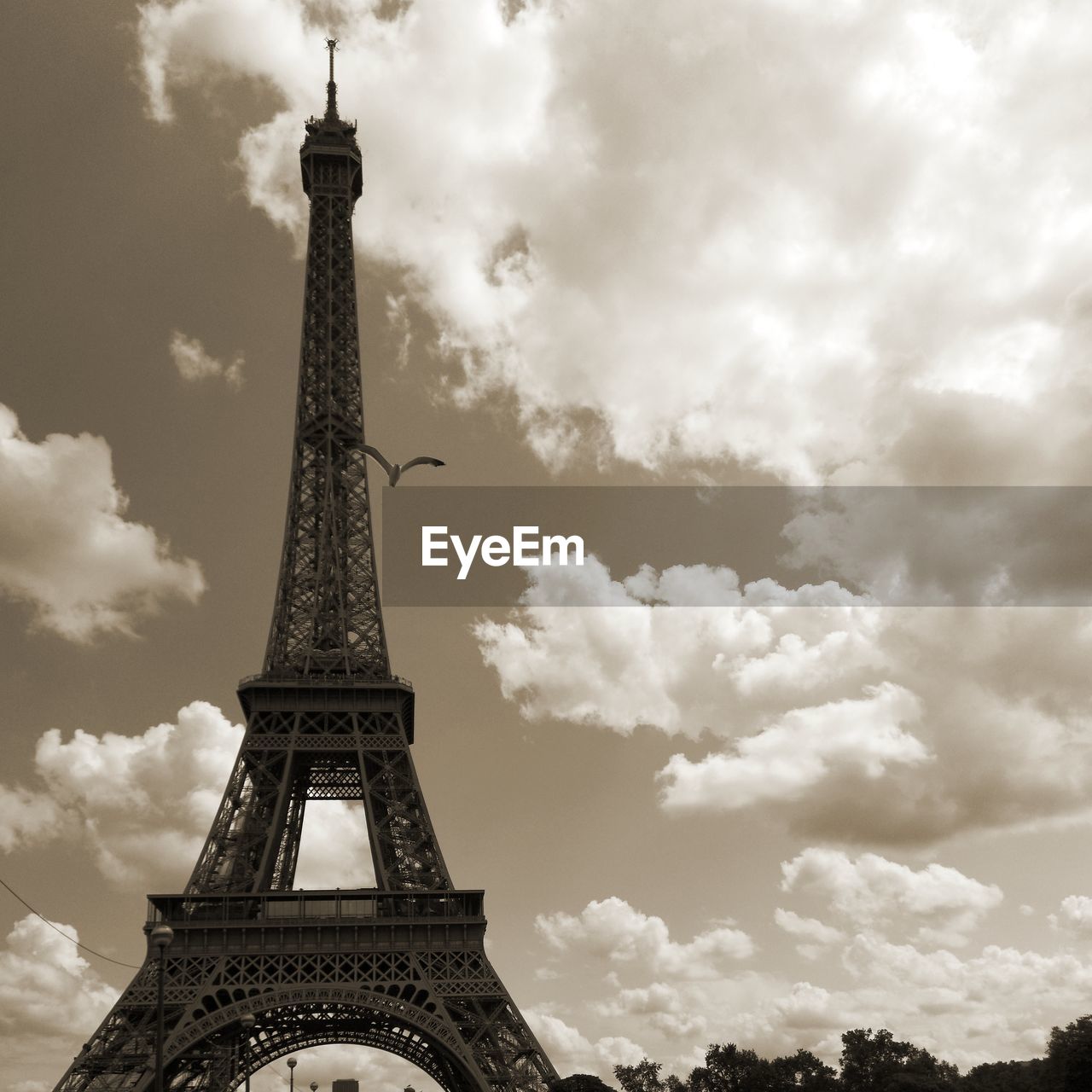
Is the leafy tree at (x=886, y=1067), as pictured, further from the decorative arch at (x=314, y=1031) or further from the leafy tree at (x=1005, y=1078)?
the decorative arch at (x=314, y=1031)

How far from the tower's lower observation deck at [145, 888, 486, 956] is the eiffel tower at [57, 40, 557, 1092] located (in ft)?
0.32

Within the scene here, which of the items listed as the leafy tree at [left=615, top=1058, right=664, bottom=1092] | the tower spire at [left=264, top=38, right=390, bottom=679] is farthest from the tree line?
the tower spire at [left=264, top=38, right=390, bottom=679]

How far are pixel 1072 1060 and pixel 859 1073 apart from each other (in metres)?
36.0

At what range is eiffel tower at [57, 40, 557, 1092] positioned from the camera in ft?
203

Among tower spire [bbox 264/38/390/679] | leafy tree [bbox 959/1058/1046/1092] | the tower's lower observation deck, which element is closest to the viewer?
the tower's lower observation deck

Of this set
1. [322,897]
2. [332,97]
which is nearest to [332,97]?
[332,97]

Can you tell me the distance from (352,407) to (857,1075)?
2884 inches

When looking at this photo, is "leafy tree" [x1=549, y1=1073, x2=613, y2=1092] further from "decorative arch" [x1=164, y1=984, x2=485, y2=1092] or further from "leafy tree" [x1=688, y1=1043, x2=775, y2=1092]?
"leafy tree" [x1=688, y1=1043, x2=775, y2=1092]

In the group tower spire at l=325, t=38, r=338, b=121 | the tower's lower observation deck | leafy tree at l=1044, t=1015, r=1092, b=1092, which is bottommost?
leafy tree at l=1044, t=1015, r=1092, b=1092

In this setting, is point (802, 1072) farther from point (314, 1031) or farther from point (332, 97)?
point (332, 97)

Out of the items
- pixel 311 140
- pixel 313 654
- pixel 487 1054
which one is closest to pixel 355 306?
pixel 311 140

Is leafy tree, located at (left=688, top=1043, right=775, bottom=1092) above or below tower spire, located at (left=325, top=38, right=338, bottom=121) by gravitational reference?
below

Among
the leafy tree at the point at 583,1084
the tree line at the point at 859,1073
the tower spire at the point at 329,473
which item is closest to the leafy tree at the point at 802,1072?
the tree line at the point at 859,1073

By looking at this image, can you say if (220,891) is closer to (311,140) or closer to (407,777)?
(407,777)
